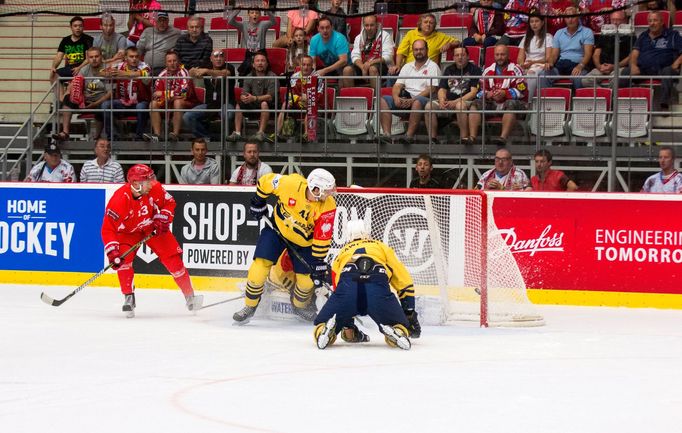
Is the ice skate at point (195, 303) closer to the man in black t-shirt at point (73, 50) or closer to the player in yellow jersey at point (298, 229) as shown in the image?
the player in yellow jersey at point (298, 229)

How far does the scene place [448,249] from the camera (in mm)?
10352

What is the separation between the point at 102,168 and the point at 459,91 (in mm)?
3504

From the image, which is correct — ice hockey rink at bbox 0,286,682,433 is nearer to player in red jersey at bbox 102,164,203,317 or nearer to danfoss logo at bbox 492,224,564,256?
player in red jersey at bbox 102,164,203,317

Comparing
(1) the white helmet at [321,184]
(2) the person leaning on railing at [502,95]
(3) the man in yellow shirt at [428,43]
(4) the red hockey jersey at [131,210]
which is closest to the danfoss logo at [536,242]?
(2) the person leaning on railing at [502,95]

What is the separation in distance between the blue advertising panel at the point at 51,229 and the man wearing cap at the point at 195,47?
199 cm

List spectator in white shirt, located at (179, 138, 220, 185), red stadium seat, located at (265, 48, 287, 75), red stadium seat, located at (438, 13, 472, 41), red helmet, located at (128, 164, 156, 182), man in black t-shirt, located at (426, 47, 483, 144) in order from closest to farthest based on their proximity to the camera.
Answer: red helmet, located at (128, 164, 156, 182) < man in black t-shirt, located at (426, 47, 483, 144) < spectator in white shirt, located at (179, 138, 220, 185) < red stadium seat, located at (438, 13, 472, 41) < red stadium seat, located at (265, 48, 287, 75)

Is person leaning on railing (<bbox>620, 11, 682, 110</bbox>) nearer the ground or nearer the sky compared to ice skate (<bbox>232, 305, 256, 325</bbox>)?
nearer the sky

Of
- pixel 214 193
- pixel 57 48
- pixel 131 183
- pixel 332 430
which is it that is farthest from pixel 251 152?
pixel 332 430

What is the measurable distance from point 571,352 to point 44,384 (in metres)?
3.29

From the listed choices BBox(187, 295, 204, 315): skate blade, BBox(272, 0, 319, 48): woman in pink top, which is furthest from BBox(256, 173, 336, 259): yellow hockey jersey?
BBox(272, 0, 319, 48): woman in pink top

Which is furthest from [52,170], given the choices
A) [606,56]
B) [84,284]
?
[606,56]

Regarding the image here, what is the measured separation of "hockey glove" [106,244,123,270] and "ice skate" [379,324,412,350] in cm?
261

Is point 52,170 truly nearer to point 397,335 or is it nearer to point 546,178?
point 546,178

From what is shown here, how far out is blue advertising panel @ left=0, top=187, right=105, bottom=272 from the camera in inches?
476
